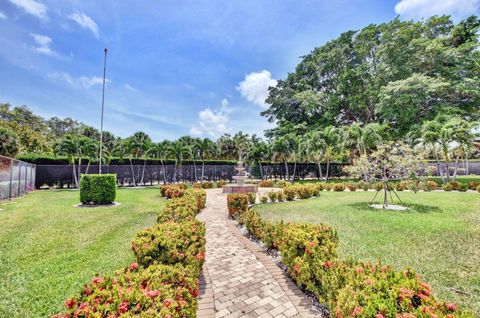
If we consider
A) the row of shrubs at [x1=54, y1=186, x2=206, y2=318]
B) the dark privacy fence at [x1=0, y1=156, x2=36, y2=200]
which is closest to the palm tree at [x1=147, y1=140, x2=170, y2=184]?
the dark privacy fence at [x1=0, y1=156, x2=36, y2=200]

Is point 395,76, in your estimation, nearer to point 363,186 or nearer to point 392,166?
point 363,186

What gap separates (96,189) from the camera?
1152cm

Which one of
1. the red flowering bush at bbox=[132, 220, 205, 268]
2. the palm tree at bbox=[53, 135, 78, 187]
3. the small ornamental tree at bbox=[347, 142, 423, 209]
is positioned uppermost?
the palm tree at bbox=[53, 135, 78, 187]

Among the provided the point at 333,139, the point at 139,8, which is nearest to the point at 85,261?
the point at 139,8

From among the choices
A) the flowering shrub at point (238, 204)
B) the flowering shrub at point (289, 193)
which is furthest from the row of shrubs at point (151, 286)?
the flowering shrub at point (289, 193)

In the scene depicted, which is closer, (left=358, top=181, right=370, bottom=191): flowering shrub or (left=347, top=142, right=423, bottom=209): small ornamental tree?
(left=347, top=142, right=423, bottom=209): small ornamental tree

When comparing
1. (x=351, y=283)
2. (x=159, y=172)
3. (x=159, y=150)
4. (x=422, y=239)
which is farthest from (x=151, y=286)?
(x=159, y=172)

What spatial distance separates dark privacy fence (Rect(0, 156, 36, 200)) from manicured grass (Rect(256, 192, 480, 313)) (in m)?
12.9

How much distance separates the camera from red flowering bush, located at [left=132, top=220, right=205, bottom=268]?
3.33 meters

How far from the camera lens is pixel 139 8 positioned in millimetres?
8172

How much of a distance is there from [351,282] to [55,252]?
609 cm

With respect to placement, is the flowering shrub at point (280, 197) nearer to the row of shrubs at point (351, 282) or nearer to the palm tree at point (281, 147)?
the row of shrubs at point (351, 282)

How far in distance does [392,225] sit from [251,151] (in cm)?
2389

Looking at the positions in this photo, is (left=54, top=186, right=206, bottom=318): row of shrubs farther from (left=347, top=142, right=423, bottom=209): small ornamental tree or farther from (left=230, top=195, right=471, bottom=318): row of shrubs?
(left=347, top=142, right=423, bottom=209): small ornamental tree
